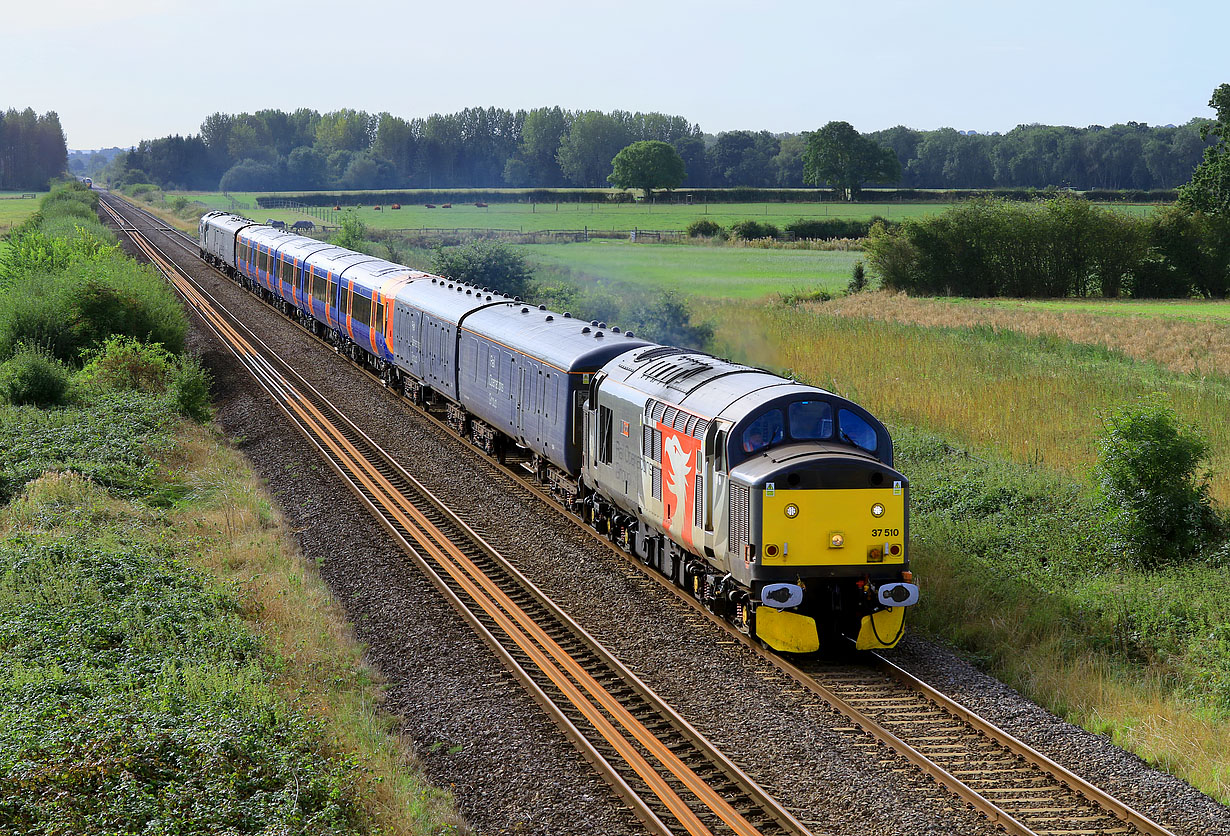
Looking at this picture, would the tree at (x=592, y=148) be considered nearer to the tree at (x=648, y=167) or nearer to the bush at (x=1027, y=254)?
the tree at (x=648, y=167)

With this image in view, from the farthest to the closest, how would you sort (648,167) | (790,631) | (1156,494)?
(648,167) < (1156,494) < (790,631)

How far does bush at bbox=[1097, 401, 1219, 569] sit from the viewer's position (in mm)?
16766

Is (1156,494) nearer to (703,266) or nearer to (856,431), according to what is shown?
(856,431)

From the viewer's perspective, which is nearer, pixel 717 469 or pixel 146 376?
pixel 717 469

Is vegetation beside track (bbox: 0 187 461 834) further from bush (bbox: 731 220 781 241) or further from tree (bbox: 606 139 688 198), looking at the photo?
tree (bbox: 606 139 688 198)

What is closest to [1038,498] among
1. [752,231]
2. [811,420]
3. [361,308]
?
[811,420]

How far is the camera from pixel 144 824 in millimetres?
8805

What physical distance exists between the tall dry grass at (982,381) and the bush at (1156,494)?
240 centimetres

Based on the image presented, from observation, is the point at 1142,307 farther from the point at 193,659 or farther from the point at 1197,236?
the point at 193,659

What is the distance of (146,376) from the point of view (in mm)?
31562

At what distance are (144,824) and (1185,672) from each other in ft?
39.6

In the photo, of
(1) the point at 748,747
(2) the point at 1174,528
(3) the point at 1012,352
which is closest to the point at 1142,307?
→ (3) the point at 1012,352

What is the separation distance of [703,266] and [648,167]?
5457 centimetres

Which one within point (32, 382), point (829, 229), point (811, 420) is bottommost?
point (32, 382)
